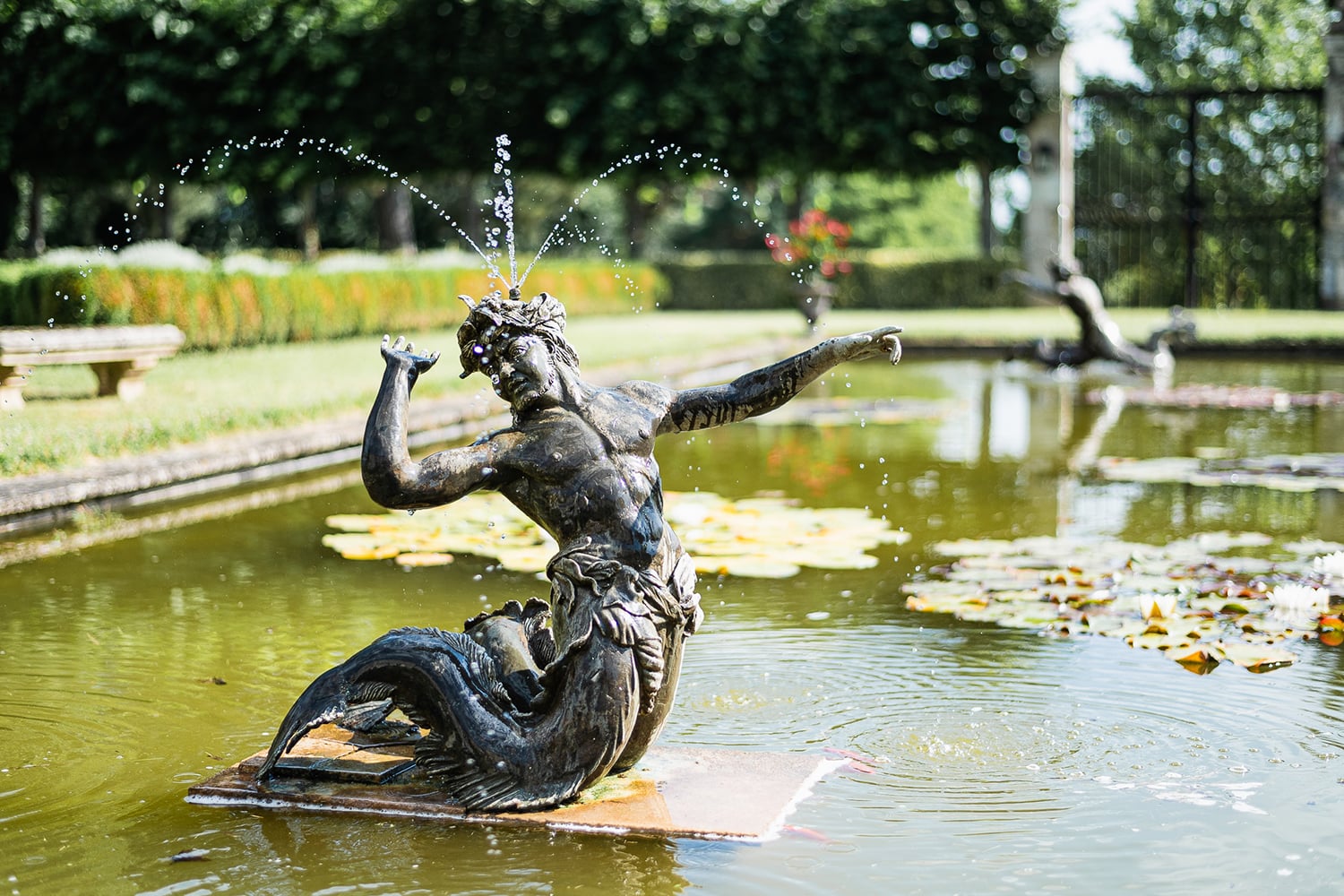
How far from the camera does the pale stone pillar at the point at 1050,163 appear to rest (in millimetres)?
25625

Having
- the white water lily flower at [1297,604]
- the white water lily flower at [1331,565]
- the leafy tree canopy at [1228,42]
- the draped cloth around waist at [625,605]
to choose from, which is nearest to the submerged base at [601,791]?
the draped cloth around waist at [625,605]

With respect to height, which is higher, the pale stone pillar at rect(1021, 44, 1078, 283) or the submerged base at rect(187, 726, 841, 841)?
the pale stone pillar at rect(1021, 44, 1078, 283)

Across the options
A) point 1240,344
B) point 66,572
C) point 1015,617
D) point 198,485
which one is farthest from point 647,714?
point 1240,344

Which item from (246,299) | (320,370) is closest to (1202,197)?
(246,299)

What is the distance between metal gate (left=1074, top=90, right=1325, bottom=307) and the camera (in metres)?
24.6

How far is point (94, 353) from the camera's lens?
36.8 feet

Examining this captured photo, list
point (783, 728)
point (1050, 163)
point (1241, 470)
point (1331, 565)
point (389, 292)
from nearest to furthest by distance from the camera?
point (783, 728), point (1331, 565), point (1241, 470), point (389, 292), point (1050, 163)

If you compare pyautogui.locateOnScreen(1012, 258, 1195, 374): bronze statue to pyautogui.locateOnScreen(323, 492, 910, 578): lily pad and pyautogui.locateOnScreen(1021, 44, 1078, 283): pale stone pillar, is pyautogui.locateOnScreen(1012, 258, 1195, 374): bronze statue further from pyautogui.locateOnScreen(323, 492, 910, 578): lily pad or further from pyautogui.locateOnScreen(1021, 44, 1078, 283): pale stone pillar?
pyautogui.locateOnScreen(1021, 44, 1078, 283): pale stone pillar

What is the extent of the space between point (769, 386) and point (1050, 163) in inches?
919

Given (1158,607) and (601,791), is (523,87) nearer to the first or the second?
(1158,607)

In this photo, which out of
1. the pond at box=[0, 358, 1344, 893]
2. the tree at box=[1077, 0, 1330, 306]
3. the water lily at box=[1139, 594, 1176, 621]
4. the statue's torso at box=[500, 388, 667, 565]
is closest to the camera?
the pond at box=[0, 358, 1344, 893]

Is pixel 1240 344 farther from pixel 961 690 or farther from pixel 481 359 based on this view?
pixel 481 359

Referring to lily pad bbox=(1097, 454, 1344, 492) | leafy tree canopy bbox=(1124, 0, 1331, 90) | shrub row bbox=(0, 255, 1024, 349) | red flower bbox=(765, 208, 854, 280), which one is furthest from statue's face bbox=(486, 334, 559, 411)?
leafy tree canopy bbox=(1124, 0, 1331, 90)

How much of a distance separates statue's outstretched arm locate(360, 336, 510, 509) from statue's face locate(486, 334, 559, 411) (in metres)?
0.12
